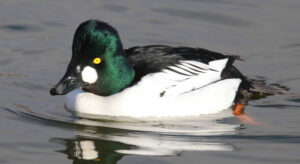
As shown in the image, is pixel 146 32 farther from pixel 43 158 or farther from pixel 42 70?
pixel 43 158

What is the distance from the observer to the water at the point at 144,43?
847 cm

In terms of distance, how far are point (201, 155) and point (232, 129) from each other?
131 centimetres

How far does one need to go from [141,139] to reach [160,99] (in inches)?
37.0

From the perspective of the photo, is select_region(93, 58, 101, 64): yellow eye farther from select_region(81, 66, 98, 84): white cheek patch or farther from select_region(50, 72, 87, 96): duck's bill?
select_region(50, 72, 87, 96): duck's bill

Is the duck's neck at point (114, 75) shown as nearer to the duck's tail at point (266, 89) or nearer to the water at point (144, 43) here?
the water at point (144, 43)

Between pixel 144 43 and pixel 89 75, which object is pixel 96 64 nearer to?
pixel 89 75

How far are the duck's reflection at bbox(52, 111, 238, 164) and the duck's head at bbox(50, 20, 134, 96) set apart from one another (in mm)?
566

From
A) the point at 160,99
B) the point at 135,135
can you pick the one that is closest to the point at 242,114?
the point at 160,99

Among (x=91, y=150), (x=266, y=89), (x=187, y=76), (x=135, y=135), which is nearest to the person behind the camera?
(x=91, y=150)

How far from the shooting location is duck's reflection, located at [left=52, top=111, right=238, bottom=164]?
841 cm

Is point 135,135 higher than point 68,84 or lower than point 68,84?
lower

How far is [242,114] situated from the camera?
10242mm

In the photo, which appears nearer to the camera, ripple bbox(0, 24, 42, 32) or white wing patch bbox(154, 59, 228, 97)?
white wing patch bbox(154, 59, 228, 97)

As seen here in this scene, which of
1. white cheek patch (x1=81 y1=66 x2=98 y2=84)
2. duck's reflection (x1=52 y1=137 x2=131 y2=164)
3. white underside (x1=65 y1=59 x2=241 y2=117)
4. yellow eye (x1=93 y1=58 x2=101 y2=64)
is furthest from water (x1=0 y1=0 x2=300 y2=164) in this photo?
yellow eye (x1=93 y1=58 x2=101 y2=64)
